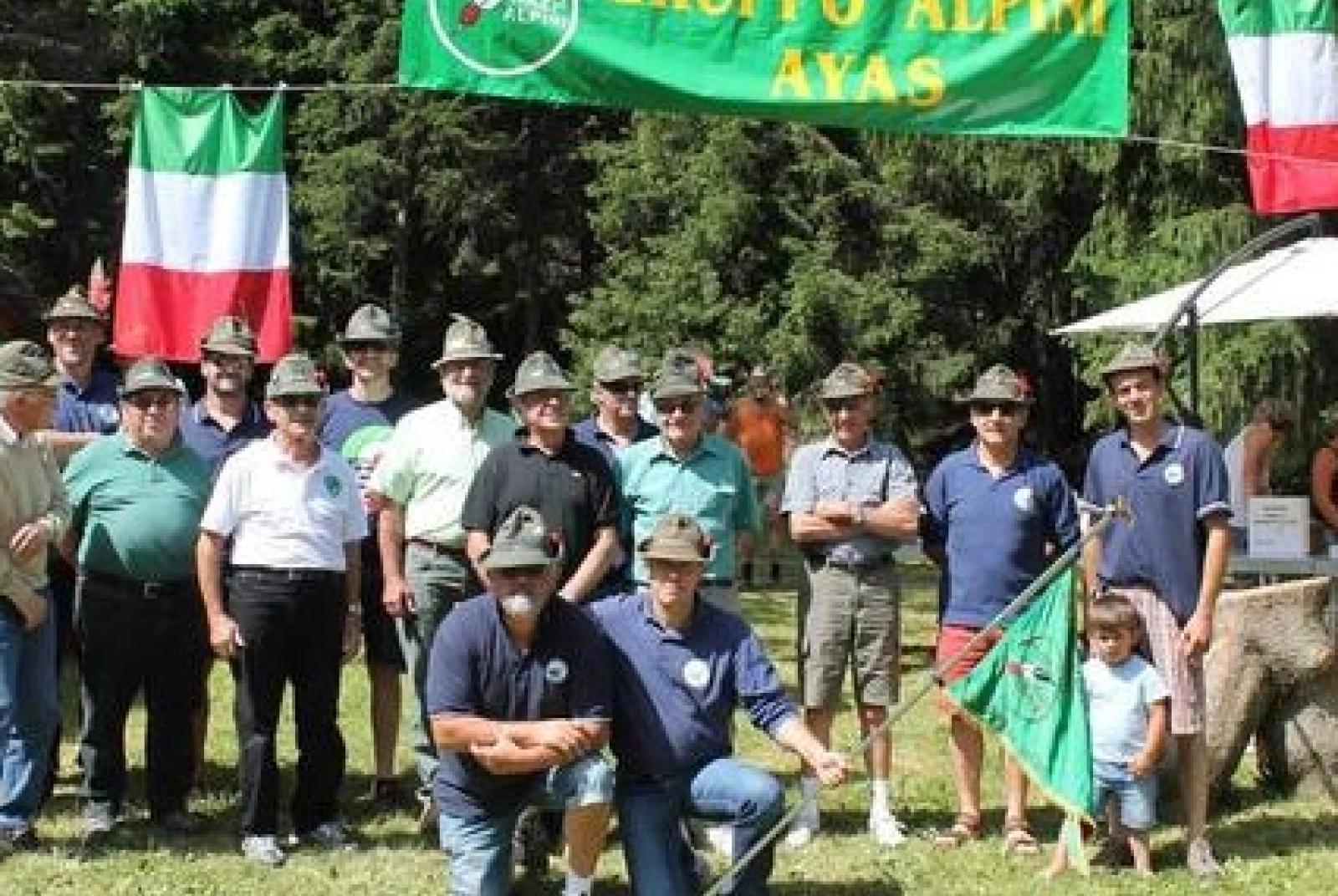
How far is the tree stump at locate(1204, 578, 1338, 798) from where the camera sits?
7.57m

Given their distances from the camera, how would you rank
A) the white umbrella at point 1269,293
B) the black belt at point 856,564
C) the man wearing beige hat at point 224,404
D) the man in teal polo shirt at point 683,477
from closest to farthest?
the man in teal polo shirt at point 683,477 < the man wearing beige hat at point 224,404 < the black belt at point 856,564 < the white umbrella at point 1269,293

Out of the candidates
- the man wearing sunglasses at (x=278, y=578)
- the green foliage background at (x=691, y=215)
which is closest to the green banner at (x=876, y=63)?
the man wearing sunglasses at (x=278, y=578)

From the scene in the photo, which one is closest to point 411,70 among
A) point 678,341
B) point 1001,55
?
point 1001,55

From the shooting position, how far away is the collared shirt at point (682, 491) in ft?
21.7

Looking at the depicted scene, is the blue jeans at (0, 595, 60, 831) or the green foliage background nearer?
the blue jeans at (0, 595, 60, 831)

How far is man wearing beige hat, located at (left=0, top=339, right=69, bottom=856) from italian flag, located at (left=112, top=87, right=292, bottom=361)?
154 centimetres

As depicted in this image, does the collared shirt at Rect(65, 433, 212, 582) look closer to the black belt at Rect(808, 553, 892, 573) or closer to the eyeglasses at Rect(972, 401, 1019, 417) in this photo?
the black belt at Rect(808, 553, 892, 573)

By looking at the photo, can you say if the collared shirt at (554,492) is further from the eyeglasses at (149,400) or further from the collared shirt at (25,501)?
the collared shirt at (25,501)

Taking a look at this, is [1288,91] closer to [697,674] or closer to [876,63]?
[876,63]

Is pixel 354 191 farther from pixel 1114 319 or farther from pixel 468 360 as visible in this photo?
pixel 468 360

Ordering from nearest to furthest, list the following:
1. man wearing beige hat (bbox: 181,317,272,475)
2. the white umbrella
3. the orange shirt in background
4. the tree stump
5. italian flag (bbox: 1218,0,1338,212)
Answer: man wearing beige hat (bbox: 181,317,272,475), italian flag (bbox: 1218,0,1338,212), the tree stump, the white umbrella, the orange shirt in background

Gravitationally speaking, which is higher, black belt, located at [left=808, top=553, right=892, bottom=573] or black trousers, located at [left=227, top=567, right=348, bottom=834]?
black belt, located at [left=808, top=553, right=892, bottom=573]

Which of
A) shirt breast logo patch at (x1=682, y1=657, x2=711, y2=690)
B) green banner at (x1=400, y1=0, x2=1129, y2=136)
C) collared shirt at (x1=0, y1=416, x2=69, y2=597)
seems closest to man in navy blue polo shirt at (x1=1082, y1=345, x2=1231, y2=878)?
green banner at (x1=400, y1=0, x2=1129, y2=136)

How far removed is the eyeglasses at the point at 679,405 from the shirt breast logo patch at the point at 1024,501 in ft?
3.96
